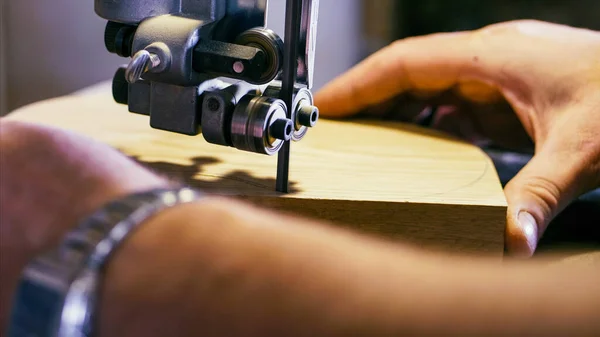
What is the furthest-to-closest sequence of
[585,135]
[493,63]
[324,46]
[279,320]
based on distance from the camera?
[324,46]
[493,63]
[585,135]
[279,320]

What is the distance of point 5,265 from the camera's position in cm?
39

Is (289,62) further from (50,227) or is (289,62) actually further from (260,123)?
(50,227)

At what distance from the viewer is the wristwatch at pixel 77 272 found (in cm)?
35

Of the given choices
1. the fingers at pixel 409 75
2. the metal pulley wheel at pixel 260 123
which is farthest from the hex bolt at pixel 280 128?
the fingers at pixel 409 75

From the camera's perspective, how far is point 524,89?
36.1 inches

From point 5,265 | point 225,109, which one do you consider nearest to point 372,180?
point 225,109

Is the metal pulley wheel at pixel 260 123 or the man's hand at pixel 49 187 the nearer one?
the man's hand at pixel 49 187

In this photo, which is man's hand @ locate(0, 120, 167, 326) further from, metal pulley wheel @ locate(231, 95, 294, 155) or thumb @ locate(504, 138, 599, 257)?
thumb @ locate(504, 138, 599, 257)

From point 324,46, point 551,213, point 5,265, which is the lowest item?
point 324,46

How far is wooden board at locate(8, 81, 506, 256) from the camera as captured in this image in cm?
67

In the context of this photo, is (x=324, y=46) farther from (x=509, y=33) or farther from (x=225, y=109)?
(x=225, y=109)

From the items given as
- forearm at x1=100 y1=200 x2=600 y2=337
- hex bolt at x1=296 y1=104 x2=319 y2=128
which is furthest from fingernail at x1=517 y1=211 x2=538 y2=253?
forearm at x1=100 y1=200 x2=600 y2=337

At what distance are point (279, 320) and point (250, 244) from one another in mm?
40

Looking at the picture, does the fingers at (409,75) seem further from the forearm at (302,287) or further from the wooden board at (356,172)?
the forearm at (302,287)
